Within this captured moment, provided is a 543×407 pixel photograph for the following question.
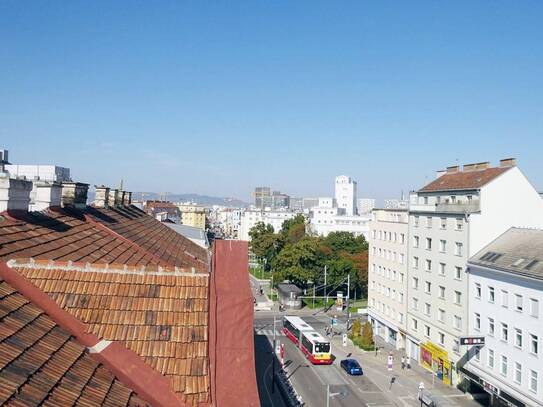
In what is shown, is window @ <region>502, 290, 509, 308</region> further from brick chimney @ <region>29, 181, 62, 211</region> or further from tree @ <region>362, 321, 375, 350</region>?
brick chimney @ <region>29, 181, 62, 211</region>

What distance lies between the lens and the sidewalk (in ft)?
109

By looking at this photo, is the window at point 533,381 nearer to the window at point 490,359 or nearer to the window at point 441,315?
the window at point 490,359

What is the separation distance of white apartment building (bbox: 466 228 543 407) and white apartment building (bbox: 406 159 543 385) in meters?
1.24

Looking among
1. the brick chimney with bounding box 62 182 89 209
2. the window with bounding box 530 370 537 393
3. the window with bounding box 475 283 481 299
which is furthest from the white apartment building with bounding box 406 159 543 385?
the brick chimney with bounding box 62 182 89 209

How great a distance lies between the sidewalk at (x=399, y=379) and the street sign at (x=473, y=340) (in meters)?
4.33

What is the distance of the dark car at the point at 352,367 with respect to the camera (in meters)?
Answer: 38.4

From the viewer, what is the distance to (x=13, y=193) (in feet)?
46.4

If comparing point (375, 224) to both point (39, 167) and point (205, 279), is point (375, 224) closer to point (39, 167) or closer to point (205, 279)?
point (39, 167)

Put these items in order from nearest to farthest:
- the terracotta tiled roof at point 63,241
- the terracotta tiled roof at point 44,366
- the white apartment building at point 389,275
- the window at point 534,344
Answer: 1. the terracotta tiled roof at point 44,366
2. the terracotta tiled roof at point 63,241
3. the window at point 534,344
4. the white apartment building at point 389,275

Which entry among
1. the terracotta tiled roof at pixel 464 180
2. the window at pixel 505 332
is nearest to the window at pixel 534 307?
the window at pixel 505 332

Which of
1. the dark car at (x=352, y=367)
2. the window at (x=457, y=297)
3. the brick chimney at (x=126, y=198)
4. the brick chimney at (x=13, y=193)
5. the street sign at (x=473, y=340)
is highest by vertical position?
the brick chimney at (x=126, y=198)

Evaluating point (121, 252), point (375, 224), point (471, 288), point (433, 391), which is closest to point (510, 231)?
point (471, 288)

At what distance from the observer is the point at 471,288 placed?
34.0 meters

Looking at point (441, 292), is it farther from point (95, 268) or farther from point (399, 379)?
point (95, 268)
